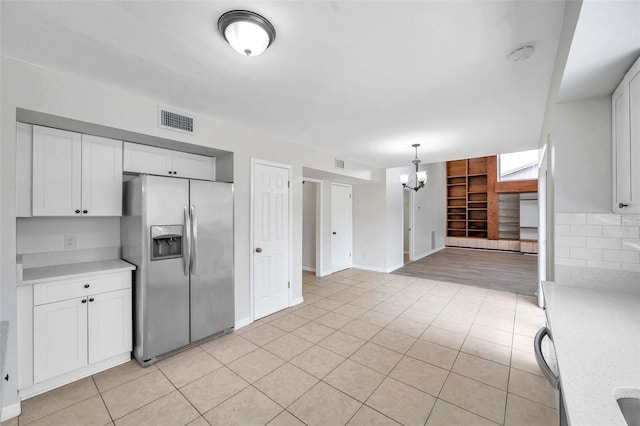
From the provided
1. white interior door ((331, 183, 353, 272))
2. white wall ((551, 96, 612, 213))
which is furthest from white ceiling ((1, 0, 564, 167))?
white interior door ((331, 183, 353, 272))

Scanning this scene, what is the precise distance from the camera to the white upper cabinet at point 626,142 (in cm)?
134

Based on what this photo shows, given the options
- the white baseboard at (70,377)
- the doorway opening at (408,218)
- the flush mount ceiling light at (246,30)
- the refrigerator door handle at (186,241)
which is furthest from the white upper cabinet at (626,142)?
the doorway opening at (408,218)

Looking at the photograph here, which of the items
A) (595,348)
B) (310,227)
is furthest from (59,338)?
(310,227)

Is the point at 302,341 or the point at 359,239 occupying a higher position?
the point at 359,239

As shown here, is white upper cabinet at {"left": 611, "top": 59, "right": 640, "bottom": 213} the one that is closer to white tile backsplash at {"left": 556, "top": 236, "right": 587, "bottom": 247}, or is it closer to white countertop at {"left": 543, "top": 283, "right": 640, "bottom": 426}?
white tile backsplash at {"left": 556, "top": 236, "right": 587, "bottom": 247}

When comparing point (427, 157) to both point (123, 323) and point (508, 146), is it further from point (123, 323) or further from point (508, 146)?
point (123, 323)

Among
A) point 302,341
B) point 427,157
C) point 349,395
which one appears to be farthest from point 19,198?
point 427,157

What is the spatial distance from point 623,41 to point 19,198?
3.98 metres

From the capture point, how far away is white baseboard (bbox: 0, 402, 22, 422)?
6.06 ft

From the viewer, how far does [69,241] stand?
2613mm

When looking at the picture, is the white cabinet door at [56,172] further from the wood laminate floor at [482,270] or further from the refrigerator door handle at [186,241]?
the wood laminate floor at [482,270]

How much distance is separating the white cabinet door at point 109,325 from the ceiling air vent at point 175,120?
166 cm

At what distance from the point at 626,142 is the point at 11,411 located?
427 centimetres

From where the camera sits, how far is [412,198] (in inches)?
308
